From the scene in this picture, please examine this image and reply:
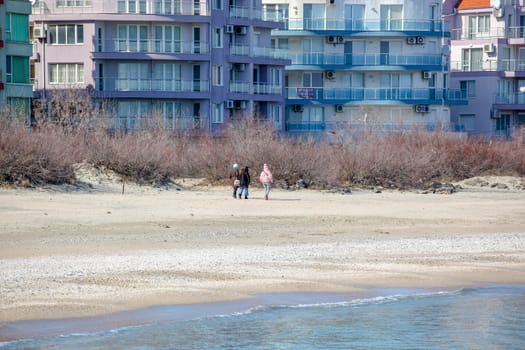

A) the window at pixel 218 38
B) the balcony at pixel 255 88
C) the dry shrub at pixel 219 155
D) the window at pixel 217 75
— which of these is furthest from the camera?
the balcony at pixel 255 88

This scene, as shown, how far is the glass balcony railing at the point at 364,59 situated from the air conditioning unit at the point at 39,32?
2195 cm

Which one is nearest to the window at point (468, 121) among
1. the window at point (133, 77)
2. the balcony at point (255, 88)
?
the balcony at point (255, 88)

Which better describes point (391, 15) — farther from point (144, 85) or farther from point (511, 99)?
point (144, 85)

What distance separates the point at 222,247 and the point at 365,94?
64434mm

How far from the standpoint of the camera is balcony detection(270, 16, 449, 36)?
9456 centimetres

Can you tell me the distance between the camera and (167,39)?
8138 centimetres

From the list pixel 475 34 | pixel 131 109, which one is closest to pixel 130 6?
pixel 131 109

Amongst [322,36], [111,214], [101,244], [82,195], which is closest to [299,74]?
[322,36]

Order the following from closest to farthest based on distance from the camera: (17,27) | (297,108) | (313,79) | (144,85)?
(17,27), (144,85), (297,108), (313,79)

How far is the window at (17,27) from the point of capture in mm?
71125

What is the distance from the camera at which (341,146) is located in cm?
6209

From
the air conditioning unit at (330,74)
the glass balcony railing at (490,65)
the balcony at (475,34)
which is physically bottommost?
the air conditioning unit at (330,74)

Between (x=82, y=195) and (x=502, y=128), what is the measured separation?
6103cm

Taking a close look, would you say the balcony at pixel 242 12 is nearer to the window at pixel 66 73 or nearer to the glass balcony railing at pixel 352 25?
the glass balcony railing at pixel 352 25
